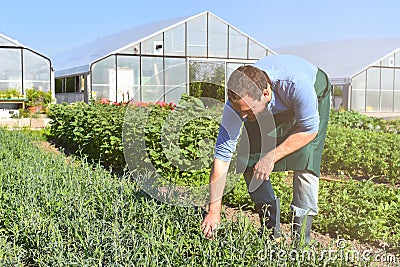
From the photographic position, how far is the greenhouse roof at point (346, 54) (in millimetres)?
16822

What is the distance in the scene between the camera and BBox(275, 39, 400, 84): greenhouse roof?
662 inches

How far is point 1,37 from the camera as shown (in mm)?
13898

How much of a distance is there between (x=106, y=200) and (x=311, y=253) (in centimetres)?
130

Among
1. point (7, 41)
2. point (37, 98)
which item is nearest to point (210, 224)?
point (37, 98)

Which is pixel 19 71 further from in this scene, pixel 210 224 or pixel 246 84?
pixel 246 84

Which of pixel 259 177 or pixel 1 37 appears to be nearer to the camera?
pixel 259 177

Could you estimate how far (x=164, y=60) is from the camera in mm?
14539

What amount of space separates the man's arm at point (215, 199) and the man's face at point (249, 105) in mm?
288

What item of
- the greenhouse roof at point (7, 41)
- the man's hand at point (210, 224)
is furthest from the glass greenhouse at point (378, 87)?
the man's hand at point (210, 224)

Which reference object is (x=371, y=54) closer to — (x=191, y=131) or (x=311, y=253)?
(x=191, y=131)

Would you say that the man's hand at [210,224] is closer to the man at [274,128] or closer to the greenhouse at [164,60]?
the man at [274,128]

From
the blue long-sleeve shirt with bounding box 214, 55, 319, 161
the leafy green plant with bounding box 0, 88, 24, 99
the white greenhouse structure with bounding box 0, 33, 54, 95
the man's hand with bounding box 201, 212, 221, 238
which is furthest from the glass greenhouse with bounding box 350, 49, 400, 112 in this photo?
the man's hand with bounding box 201, 212, 221, 238

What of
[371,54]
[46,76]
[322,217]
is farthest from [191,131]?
[371,54]

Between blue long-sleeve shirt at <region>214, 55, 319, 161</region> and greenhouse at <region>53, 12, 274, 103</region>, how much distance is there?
10495mm
